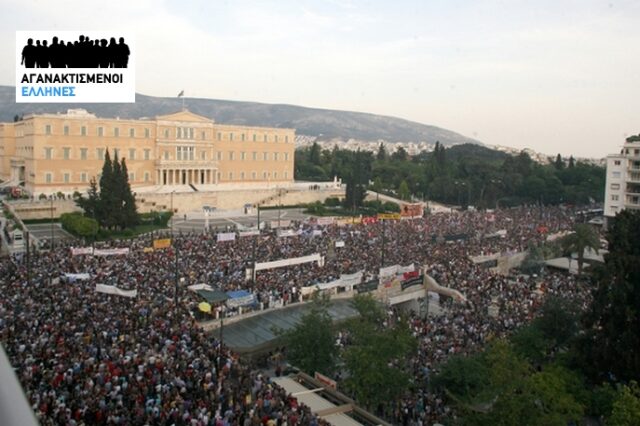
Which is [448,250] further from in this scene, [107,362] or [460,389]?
[107,362]

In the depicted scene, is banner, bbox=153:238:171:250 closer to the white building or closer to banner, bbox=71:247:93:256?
banner, bbox=71:247:93:256

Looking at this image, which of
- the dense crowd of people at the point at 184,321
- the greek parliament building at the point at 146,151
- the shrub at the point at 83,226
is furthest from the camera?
the greek parliament building at the point at 146,151

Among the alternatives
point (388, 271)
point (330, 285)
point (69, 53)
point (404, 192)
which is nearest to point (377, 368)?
point (330, 285)

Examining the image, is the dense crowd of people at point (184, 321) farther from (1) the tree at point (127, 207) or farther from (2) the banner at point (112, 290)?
(1) the tree at point (127, 207)

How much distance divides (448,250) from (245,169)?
35.0 meters

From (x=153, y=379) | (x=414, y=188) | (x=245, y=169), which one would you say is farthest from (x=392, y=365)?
(x=414, y=188)

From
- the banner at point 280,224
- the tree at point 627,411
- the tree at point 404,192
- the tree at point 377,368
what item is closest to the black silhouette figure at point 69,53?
the banner at point 280,224

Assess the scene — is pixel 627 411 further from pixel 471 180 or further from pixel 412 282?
pixel 471 180

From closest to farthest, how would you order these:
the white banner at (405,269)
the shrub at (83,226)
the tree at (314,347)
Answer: the tree at (314,347), the white banner at (405,269), the shrub at (83,226)

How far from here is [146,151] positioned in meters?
55.8

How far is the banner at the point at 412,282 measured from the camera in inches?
1070

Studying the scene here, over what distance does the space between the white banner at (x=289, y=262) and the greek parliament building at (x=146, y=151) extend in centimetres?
2629

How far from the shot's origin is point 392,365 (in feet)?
52.3

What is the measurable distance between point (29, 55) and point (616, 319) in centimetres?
2921
